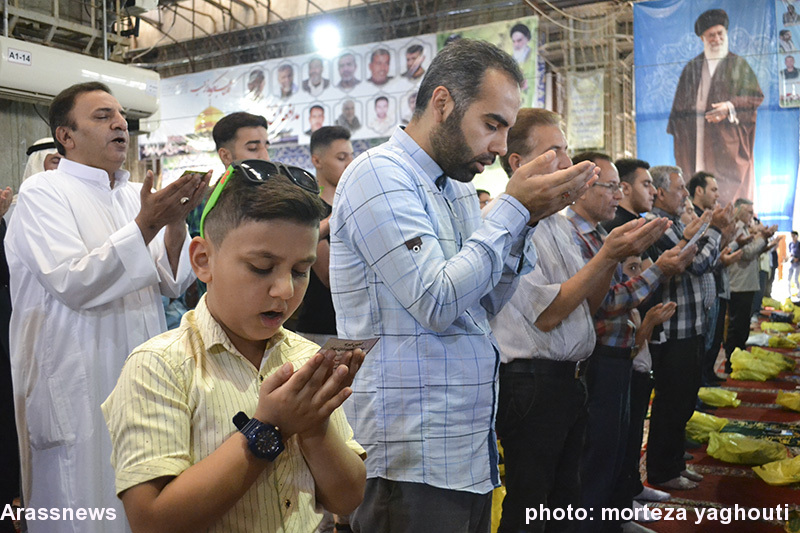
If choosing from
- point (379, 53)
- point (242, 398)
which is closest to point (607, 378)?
point (242, 398)

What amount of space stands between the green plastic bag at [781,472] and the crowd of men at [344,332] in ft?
4.61

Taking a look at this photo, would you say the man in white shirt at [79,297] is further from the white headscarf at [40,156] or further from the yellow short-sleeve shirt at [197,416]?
the white headscarf at [40,156]

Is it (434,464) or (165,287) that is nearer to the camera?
(434,464)

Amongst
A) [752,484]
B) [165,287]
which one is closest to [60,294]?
[165,287]

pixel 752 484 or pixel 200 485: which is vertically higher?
pixel 200 485

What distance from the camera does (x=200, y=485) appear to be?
41.4 inches

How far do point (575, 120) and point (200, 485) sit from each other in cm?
1072

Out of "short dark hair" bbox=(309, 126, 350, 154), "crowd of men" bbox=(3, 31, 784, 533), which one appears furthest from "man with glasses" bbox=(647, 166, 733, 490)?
"short dark hair" bbox=(309, 126, 350, 154)

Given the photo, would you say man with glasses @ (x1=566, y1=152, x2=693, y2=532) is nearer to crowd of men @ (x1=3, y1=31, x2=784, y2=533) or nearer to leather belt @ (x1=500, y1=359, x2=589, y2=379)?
crowd of men @ (x1=3, y1=31, x2=784, y2=533)

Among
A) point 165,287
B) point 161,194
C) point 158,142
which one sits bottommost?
point 165,287

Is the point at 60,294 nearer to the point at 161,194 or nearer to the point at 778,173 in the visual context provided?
the point at 161,194

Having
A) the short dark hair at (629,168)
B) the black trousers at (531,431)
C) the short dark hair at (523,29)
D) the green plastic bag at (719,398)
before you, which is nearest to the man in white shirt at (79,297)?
the black trousers at (531,431)

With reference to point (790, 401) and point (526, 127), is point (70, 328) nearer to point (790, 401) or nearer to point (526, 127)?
point (526, 127)

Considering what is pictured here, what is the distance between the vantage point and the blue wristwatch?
1.04 meters
